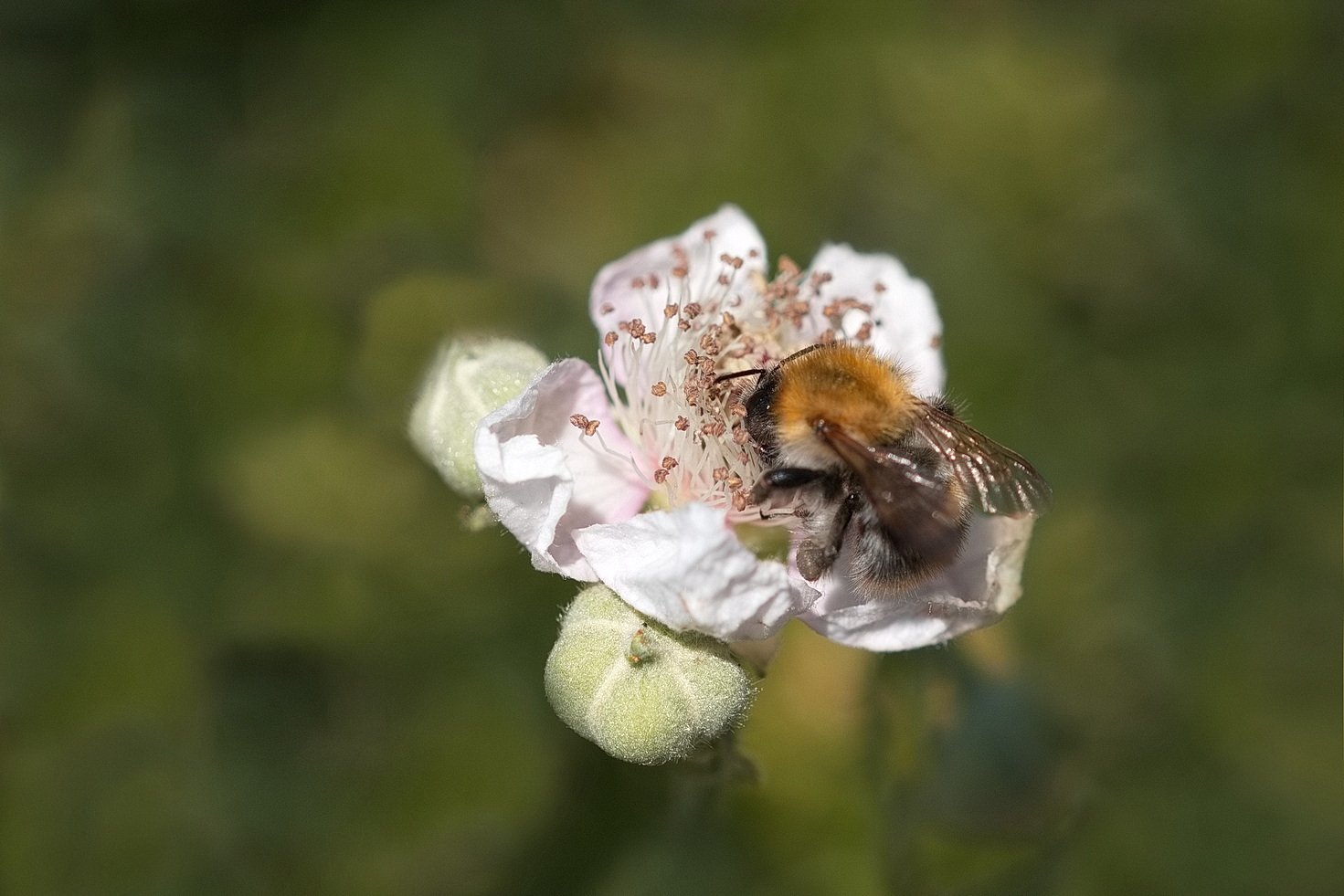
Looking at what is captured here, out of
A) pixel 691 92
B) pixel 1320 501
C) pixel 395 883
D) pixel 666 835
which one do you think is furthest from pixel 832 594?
pixel 691 92

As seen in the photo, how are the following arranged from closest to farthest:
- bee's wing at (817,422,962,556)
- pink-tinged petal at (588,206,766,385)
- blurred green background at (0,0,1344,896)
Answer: bee's wing at (817,422,962,556)
pink-tinged petal at (588,206,766,385)
blurred green background at (0,0,1344,896)

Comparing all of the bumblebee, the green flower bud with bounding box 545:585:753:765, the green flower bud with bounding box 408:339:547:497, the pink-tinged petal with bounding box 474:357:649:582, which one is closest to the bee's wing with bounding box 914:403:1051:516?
the bumblebee

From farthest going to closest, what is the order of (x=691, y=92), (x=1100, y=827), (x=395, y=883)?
(x=691, y=92) < (x=1100, y=827) < (x=395, y=883)

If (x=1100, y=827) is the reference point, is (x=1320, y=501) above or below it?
above

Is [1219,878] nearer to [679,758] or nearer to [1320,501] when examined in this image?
[1320,501]

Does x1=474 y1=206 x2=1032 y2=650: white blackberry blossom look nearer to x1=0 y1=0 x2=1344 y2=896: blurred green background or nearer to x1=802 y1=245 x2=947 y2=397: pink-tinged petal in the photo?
x1=802 y1=245 x2=947 y2=397: pink-tinged petal

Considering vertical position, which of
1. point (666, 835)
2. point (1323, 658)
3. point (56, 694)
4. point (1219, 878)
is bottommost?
point (1219, 878)
